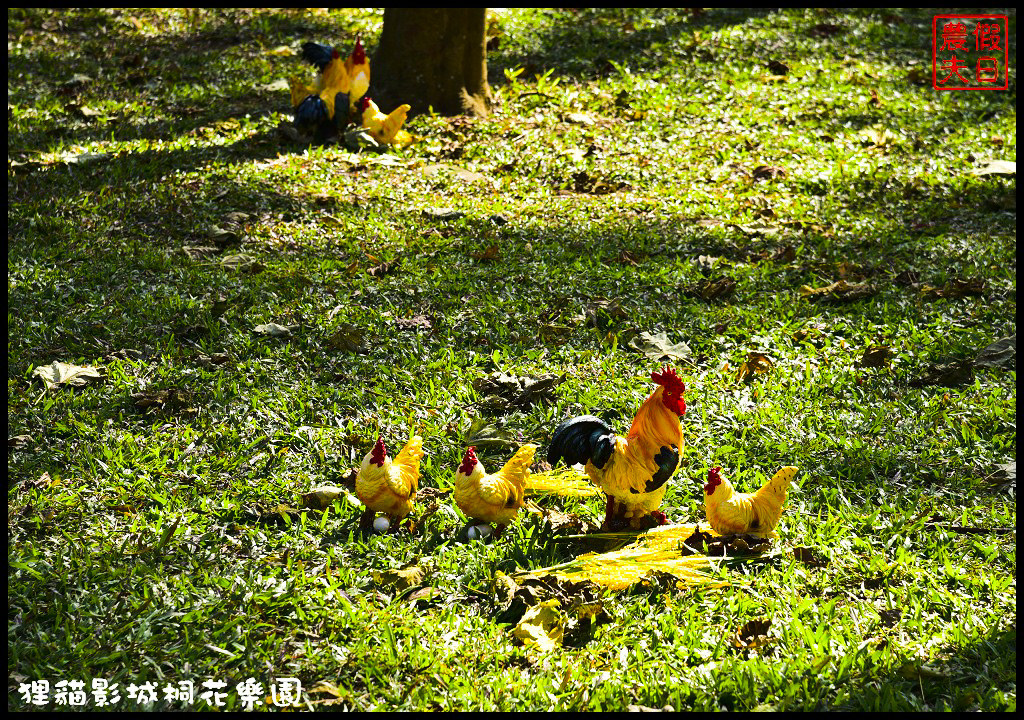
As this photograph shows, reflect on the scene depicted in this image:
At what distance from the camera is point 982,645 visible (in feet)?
9.91

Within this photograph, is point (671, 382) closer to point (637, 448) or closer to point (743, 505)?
point (637, 448)

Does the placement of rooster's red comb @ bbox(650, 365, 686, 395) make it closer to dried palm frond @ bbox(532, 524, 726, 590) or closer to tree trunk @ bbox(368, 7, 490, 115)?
dried palm frond @ bbox(532, 524, 726, 590)

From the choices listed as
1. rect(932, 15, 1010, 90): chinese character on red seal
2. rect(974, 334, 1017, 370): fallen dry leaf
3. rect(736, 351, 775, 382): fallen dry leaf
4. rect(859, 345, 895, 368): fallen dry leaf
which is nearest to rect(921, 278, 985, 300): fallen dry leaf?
rect(974, 334, 1017, 370): fallen dry leaf

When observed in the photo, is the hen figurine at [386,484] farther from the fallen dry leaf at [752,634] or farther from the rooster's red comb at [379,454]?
the fallen dry leaf at [752,634]

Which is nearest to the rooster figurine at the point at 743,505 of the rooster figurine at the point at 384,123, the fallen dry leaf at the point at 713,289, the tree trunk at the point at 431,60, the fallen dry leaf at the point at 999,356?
the fallen dry leaf at the point at 999,356

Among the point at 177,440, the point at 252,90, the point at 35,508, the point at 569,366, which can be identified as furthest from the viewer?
the point at 252,90

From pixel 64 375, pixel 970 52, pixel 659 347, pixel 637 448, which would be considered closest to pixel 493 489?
pixel 637 448

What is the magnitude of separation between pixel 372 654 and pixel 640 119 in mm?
5895

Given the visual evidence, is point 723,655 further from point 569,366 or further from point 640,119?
point 640,119

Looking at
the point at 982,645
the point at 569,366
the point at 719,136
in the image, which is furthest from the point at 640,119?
the point at 982,645

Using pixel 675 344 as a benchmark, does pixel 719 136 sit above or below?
above

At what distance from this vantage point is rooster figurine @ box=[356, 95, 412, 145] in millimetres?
7145

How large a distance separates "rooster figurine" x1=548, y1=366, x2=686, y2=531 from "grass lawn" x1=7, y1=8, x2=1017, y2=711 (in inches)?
11.9

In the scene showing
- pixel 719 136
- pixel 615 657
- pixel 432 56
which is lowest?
pixel 615 657
